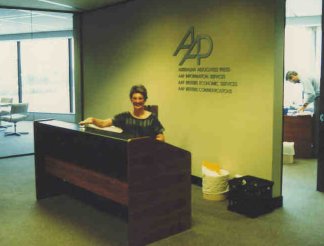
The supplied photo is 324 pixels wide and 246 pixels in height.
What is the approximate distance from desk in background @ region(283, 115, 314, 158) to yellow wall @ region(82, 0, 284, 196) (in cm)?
227

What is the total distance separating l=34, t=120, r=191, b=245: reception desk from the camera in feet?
11.7

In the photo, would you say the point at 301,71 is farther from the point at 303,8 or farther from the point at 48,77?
the point at 48,77

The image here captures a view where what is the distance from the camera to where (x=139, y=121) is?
4.30m

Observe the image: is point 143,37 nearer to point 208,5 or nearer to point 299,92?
point 208,5

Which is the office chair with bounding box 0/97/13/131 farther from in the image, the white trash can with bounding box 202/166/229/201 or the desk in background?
the white trash can with bounding box 202/166/229/201

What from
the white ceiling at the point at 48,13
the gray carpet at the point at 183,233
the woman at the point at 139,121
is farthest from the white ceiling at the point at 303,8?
the woman at the point at 139,121

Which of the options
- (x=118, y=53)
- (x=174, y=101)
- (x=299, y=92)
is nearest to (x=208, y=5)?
(x=174, y=101)

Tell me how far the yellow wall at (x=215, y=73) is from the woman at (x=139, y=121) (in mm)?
1156

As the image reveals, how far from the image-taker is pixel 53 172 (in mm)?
4918

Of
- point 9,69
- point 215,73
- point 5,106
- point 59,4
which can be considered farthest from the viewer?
point 9,69

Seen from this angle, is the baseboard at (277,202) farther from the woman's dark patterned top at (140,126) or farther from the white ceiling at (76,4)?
the white ceiling at (76,4)

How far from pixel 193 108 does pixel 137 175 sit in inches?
86.9

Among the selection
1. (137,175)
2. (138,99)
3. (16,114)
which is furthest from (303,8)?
(16,114)

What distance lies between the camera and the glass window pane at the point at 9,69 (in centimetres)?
1022
